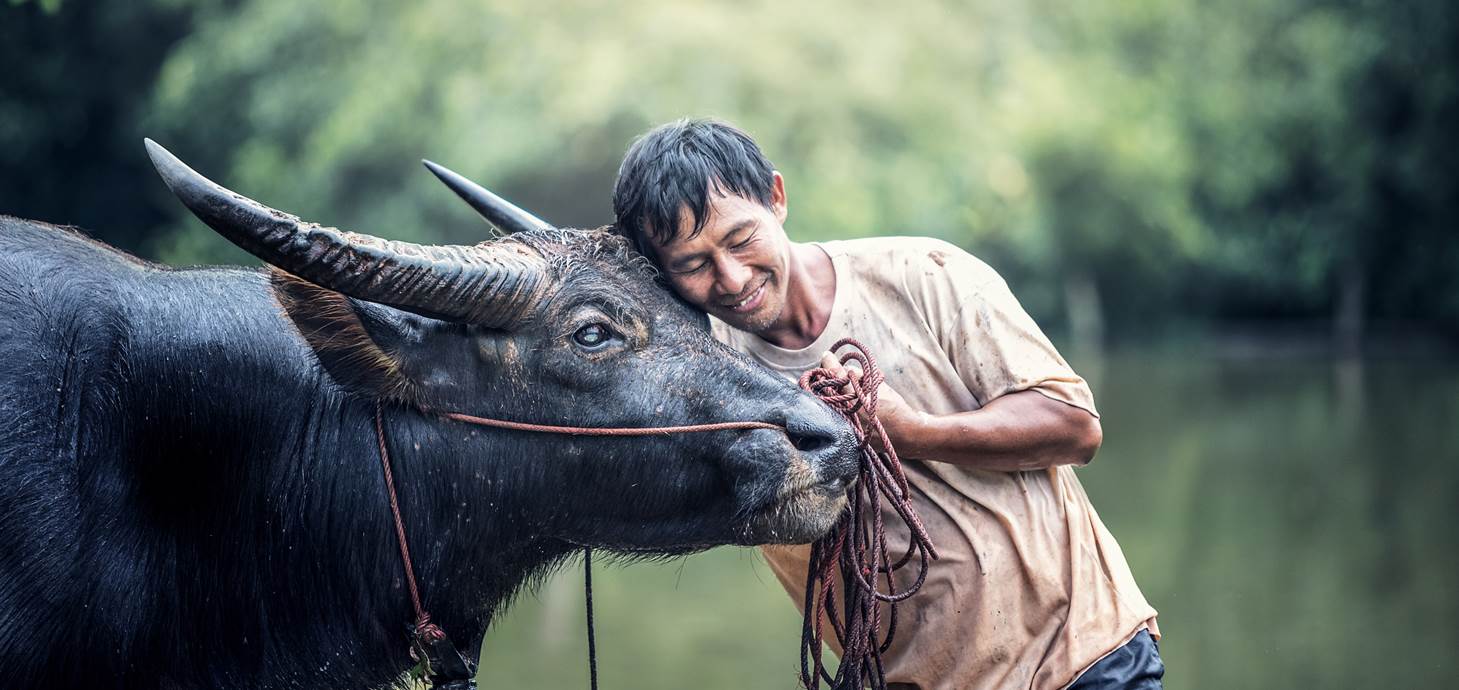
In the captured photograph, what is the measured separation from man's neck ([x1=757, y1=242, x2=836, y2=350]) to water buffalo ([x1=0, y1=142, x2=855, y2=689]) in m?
0.31

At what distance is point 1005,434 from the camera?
10.5 ft

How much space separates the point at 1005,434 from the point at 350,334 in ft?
4.90

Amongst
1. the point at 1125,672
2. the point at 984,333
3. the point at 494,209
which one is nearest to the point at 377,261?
the point at 494,209

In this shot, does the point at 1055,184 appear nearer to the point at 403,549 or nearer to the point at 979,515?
the point at 979,515

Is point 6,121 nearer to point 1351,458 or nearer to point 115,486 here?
point 115,486

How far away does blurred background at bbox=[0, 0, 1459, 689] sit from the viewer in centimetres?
977

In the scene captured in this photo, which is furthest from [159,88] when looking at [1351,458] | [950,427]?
[1351,458]

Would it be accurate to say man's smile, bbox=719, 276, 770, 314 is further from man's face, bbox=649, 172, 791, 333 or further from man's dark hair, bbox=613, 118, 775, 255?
man's dark hair, bbox=613, 118, 775, 255

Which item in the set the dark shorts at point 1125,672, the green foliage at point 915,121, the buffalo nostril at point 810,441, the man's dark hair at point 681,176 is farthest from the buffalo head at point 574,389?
the green foliage at point 915,121

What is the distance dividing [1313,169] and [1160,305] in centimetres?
822

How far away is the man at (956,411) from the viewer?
322cm

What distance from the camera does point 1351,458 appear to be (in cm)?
1830

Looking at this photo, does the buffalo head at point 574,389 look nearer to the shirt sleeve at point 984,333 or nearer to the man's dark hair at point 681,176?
the man's dark hair at point 681,176

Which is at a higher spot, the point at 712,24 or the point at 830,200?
the point at 712,24
